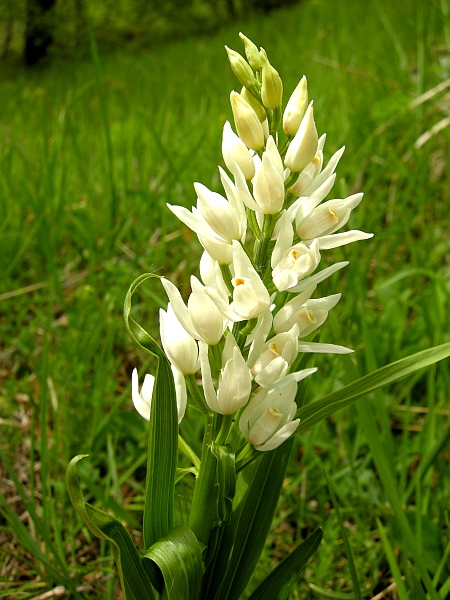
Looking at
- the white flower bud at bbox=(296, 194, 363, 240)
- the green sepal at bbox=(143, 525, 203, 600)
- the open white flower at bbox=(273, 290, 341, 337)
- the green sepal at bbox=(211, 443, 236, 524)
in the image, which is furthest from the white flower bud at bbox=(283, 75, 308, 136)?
the green sepal at bbox=(143, 525, 203, 600)

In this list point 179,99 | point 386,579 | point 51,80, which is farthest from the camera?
point 51,80

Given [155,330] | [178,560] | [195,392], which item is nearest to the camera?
[178,560]

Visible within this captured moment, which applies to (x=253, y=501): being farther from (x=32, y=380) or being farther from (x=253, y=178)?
(x=32, y=380)

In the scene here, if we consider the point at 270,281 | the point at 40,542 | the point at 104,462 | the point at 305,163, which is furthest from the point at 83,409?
the point at 305,163

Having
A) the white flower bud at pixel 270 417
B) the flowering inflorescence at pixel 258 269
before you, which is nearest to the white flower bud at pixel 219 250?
the flowering inflorescence at pixel 258 269

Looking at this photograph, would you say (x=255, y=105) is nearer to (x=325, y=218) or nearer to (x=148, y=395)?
(x=325, y=218)

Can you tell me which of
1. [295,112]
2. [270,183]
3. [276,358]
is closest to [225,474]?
[276,358]

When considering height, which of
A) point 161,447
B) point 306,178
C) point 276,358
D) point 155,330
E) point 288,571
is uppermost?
point 306,178
